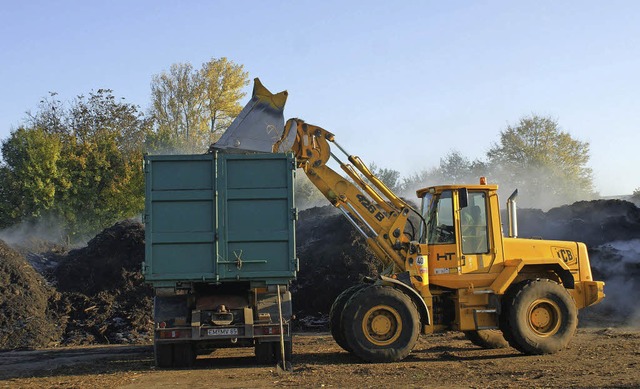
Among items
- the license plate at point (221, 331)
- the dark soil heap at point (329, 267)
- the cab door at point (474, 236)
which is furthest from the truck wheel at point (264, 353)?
the dark soil heap at point (329, 267)

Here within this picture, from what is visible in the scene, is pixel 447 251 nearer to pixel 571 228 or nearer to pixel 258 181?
pixel 258 181

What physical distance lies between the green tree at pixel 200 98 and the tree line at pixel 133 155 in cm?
7

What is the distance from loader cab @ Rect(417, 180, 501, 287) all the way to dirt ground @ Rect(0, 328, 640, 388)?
5.45ft

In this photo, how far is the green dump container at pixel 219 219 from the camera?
40.9 ft

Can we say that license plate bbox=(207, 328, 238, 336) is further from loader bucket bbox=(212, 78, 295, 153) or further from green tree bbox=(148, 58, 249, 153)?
green tree bbox=(148, 58, 249, 153)

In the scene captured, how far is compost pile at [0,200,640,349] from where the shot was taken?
19.0m

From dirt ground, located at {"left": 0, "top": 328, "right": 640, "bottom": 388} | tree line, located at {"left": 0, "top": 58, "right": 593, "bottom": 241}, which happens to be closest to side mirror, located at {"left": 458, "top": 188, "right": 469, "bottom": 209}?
dirt ground, located at {"left": 0, "top": 328, "right": 640, "bottom": 388}

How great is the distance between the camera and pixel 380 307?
13.3 m

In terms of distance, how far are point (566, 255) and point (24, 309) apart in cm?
1283

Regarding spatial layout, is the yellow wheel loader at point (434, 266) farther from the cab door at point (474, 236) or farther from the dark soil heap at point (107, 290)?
the dark soil heap at point (107, 290)

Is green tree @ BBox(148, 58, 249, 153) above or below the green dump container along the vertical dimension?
above

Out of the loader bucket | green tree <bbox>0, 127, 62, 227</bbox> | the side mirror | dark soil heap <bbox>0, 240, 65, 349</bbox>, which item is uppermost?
green tree <bbox>0, 127, 62, 227</bbox>

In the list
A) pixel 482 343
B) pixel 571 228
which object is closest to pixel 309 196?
pixel 571 228

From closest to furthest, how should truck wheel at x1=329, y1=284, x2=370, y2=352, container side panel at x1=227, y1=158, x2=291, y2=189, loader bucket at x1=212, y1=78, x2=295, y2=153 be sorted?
container side panel at x1=227, y1=158, x2=291, y2=189 → truck wheel at x1=329, y1=284, x2=370, y2=352 → loader bucket at x1=212, y1=78, x2=295, y2=153
